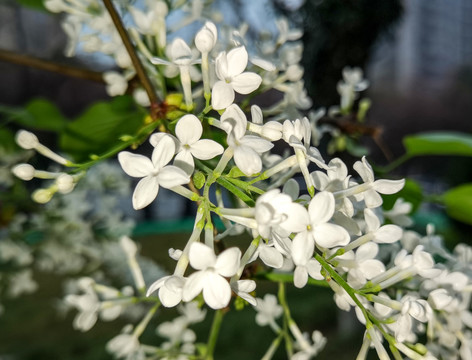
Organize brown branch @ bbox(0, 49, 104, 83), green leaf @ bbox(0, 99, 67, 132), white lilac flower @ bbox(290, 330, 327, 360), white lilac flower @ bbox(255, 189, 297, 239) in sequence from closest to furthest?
1. white lilac flower @ bbox(255, 189, 297, 239)
2. white lilac flower @ bbox(290, 330, 327, 360)
3. brown branch @ bbox(0, 49, 104, 83)
4. green leaf @ bbox(0, 99, 67, 132)

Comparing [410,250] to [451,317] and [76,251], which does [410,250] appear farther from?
[76,251]

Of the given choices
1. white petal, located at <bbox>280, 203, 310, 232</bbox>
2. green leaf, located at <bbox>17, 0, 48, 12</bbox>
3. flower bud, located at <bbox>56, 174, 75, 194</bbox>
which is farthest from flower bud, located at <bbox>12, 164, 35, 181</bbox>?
green leaf, located at <bbox>17, 0, 48, 12</bbox>

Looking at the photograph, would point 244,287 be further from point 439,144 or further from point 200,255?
point 439,144

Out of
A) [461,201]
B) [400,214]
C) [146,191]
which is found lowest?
[461,201]

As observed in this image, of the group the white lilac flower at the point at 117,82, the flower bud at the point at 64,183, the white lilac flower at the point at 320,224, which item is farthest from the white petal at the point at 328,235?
the white lilac flower at the point at 117,82

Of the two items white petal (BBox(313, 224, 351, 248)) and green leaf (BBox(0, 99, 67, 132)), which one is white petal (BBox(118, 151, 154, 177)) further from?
green leaf (BBox(0, 99, 67, 132))

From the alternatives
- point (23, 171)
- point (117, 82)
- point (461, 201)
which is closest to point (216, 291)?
point (23, 171)

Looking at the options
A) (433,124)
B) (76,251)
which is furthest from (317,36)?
(433,124)
